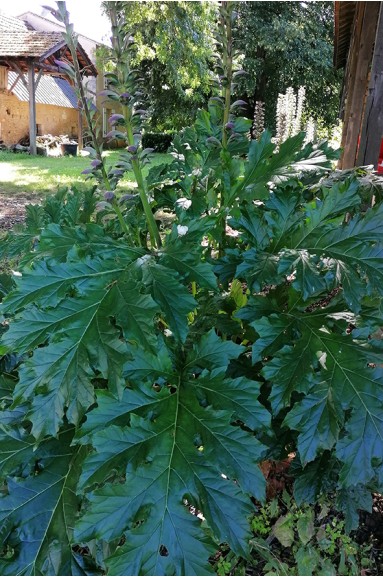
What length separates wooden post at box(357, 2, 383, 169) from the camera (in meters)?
3.02

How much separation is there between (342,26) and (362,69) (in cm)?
446

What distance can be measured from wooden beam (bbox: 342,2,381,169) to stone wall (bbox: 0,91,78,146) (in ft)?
54.5

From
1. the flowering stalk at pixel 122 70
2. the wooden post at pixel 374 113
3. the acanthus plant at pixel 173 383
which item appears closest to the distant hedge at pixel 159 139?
the wooden post at pixel 374 113

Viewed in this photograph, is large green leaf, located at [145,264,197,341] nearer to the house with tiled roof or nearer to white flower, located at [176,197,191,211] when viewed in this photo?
white flower, located at [176,197,191,211]

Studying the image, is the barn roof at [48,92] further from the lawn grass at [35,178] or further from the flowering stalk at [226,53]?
the flowering stalk at [226,53]

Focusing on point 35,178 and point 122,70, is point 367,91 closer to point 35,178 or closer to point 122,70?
point 122,70

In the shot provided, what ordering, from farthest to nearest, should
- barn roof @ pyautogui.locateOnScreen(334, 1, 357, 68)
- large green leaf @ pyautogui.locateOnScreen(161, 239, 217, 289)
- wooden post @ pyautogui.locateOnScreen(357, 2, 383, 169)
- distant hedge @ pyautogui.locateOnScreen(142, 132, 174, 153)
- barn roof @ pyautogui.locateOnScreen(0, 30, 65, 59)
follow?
distant hedge @ pyautogui.locateOnScreen(142, 132, 174, 153), barn roof @ pyautogui.locateOnScreen(0, 30, 65, 59), barn roof @ pyautogui.locateOnScreen(334, 1, 357, 68), wooden post @ pyautogui.locateOnScreen(357, 2, 383, 169), large green leaf @ pyautogui.locateOnScreen(161, 239, 217, 289)

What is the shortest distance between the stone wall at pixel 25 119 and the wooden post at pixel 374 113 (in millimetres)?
18321

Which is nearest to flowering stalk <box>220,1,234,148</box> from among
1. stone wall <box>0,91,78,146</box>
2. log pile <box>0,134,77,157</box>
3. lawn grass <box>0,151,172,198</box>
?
lawn grass <box>0,151,172,198</box>

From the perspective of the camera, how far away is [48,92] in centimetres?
2352

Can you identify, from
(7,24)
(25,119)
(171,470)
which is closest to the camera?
(171,470)

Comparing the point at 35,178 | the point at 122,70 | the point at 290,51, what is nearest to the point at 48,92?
the point at 290,51

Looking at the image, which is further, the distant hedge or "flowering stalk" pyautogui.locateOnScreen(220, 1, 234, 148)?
the distant hedge

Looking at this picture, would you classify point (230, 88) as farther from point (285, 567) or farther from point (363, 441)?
point (285, 567)
